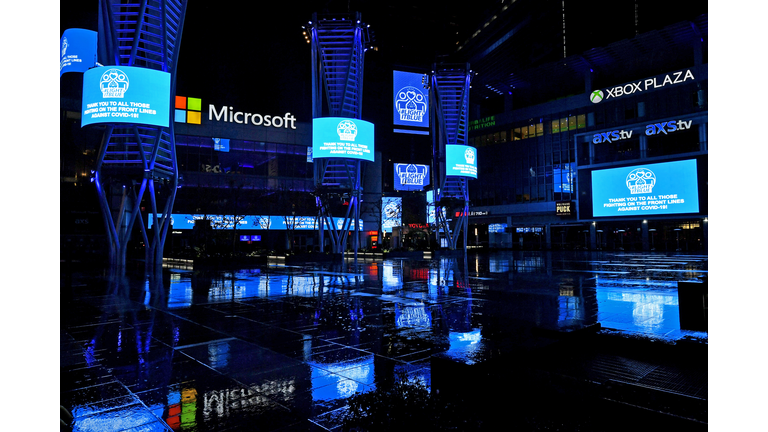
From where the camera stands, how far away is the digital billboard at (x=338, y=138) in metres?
28.8

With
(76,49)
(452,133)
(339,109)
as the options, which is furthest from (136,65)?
(76,49)

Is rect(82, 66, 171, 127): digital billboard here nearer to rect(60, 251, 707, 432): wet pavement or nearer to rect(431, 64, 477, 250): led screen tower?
rect(60, 251, 707, 432): wet pavement

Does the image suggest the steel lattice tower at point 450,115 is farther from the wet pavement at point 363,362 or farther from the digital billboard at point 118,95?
the wet pavement at point 363,362

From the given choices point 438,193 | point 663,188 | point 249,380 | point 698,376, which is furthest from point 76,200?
point 663,188

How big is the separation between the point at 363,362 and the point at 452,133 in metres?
36.6

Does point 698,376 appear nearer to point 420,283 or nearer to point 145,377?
point 145,377

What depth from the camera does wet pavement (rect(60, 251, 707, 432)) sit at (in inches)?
146

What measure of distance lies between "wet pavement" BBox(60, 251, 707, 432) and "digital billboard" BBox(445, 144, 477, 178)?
2934 centimetres

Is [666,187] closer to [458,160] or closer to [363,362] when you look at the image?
[458,160]

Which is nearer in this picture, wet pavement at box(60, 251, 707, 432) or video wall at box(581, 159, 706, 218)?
wet pavement at box(60, 251, 707, 432)

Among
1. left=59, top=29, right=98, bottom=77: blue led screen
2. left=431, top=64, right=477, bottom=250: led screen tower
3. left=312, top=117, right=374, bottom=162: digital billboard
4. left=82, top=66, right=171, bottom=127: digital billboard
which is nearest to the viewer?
left=82, top=66, right=171, bottom=127: digital billboard

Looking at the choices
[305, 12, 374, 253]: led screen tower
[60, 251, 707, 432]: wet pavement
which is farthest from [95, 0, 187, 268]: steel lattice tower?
[60, 251, 707, 432]: wet pavement

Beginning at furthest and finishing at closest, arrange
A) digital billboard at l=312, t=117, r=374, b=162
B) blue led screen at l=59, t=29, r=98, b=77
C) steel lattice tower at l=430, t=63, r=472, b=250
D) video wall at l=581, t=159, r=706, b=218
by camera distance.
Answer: video wall at l=581, t=159, r=706, b=218 < blue led screen at l=59, t=29, r=98, b=77 < steel lattice tower at l=430, t=63, r=472, b=250 < digital billboard at l=312, t=117, r=374, b=162

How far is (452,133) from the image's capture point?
132 ft
